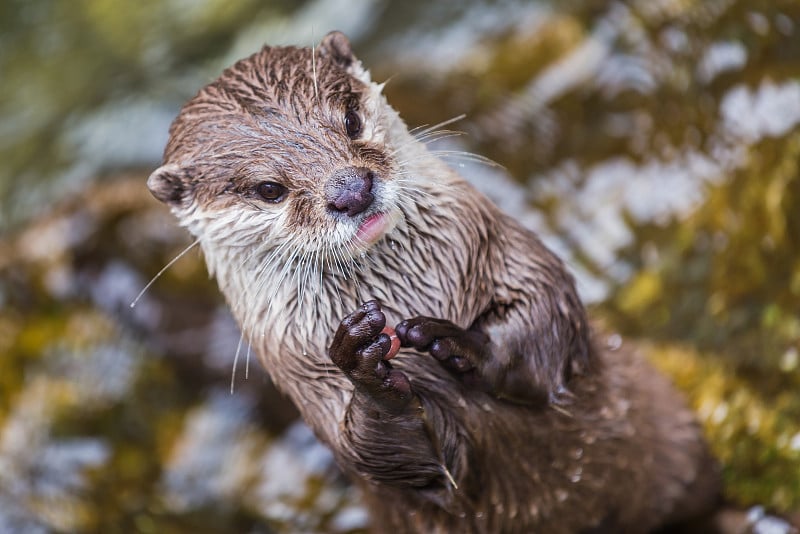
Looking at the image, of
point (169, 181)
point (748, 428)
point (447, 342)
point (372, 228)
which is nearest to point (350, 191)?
point (372, 228)

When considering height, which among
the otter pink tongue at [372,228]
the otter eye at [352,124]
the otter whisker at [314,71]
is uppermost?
the otter whisker at [314,71]

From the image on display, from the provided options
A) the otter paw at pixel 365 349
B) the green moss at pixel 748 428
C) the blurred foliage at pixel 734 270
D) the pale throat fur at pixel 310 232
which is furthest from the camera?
the blurred foliage at pixel 734 270

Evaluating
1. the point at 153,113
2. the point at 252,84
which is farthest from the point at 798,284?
the point at 153,113

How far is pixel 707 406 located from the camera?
2.88 metres

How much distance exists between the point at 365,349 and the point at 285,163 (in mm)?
375

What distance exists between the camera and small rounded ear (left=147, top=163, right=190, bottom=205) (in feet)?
6.50

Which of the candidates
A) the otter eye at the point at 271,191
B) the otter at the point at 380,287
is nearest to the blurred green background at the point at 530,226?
the otter at the point at 380,287

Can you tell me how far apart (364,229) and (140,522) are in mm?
1837

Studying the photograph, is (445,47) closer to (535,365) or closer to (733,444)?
(733,444)

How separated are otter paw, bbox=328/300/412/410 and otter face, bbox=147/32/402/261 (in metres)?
0.15

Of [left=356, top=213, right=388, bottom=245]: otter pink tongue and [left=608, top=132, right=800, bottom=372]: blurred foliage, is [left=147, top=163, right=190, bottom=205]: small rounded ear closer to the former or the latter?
[left=356, top=213, right=388, bottom=245]: otter pink tongue

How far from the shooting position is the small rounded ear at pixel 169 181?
6.50 ft

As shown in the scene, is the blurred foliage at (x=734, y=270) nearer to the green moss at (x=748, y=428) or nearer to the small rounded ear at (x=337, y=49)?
the green moss at (x=748, y=428)

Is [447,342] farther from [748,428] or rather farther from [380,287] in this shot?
[748,428]
